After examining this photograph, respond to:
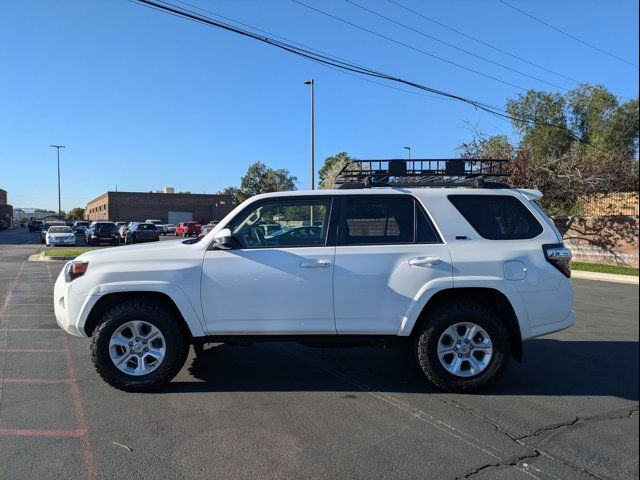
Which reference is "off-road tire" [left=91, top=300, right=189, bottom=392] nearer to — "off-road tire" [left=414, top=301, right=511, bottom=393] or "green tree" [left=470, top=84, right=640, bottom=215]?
"off-road tire" [left=414, top=301, right=511, bottom=393]

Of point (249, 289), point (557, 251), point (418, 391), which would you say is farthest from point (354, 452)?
point (557, 251)

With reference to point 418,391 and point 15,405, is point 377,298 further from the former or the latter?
point 15,405

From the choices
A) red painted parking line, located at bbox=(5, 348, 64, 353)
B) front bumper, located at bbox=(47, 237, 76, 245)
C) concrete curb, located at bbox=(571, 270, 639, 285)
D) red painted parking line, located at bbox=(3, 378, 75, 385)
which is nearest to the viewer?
red painted parking line, located at bbox=(3, 378, 75, 385)

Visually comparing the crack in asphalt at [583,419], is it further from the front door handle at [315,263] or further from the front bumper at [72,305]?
the front bumper at [72,305]

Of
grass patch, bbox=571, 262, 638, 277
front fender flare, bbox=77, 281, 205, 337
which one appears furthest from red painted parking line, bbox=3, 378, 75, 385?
grass patch, bbox=571, 262, 638, 277

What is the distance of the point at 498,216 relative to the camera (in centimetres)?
514

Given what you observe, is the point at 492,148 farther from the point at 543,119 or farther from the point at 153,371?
the point at 153,371

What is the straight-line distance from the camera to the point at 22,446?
3.73 metres

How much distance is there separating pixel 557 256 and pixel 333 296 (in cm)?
224

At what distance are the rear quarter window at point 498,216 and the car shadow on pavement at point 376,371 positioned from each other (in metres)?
1.57

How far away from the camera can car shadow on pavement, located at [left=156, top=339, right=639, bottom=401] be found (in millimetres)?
5047

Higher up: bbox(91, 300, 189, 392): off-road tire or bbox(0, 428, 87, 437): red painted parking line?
bbox(91, 300, 189, 392): off-road tire

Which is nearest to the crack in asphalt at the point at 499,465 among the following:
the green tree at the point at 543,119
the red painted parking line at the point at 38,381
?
the red painted parking line at the point at 38,381

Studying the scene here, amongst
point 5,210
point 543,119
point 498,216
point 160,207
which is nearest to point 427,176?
point 498,216
